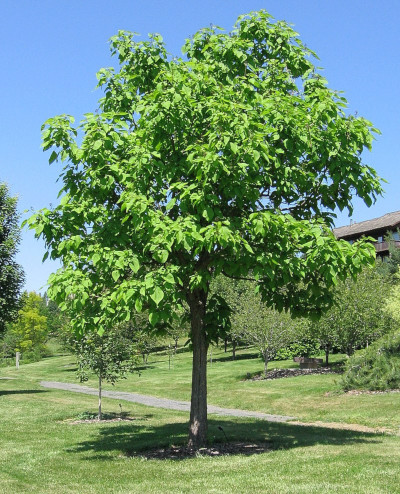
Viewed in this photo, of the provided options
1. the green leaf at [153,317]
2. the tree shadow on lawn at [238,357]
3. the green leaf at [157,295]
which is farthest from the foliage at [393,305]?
the green leaf at [157,295]

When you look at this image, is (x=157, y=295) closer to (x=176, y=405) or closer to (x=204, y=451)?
(x=204, y=451)

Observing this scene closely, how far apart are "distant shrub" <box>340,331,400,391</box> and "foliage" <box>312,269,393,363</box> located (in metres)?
6.34

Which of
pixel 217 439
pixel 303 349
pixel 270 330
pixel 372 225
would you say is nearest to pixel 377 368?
pixel 270 330

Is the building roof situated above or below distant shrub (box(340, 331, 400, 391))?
above

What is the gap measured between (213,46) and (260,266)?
510 cm

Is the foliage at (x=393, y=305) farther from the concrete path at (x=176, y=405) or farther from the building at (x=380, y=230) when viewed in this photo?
the building at (x=380, y=230)

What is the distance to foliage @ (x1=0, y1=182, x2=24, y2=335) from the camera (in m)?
29.8

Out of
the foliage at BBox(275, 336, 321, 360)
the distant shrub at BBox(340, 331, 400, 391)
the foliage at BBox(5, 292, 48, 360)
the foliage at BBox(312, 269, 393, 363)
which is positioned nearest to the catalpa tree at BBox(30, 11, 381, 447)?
the distant shrub at BBox(340, 331, 400, 391)

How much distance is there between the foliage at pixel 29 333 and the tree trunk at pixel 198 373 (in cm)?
6954

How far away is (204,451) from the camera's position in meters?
12.6

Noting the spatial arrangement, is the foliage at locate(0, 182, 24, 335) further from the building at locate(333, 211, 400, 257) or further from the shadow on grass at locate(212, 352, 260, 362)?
the building at locate(333, 211, 400, 257)

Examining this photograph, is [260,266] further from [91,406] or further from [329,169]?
[91,406]

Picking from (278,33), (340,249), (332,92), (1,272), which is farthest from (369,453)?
(1,272)

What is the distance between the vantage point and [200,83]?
11398 mm
